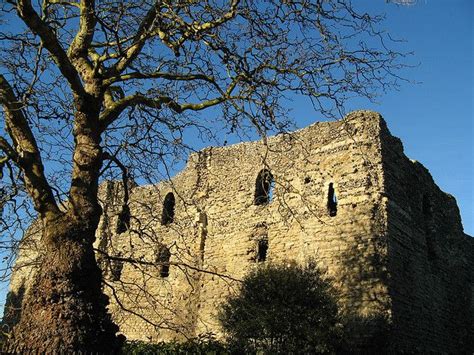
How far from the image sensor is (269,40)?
646 cm

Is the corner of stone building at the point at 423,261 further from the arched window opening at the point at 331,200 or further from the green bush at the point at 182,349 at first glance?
the green bush at the point at 182,349

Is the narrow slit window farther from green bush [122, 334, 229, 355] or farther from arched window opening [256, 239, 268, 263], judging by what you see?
green bush [122, 334, 229, 355]

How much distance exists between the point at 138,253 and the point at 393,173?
986 centimetres

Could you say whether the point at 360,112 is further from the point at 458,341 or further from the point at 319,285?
the point at 458,341

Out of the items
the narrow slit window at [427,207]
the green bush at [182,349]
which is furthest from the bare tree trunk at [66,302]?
the narrow slit window at [427,207]

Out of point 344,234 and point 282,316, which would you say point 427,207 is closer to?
point 344,234

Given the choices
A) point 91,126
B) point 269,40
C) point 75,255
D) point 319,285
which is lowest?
point 75,255

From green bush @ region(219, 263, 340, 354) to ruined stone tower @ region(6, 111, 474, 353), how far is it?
1.30m

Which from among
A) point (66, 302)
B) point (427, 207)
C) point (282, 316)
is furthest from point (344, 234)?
point (66, 302)

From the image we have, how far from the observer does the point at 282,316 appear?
399 inches

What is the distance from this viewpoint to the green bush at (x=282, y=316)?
9852 millimetres

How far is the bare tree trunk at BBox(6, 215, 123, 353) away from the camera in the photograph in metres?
5.05

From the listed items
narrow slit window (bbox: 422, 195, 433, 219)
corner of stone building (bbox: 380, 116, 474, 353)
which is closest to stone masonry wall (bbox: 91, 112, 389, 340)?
corner of stone building (bbox: 380, 116, 474, 353)

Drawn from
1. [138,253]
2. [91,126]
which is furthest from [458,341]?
[91,126]
